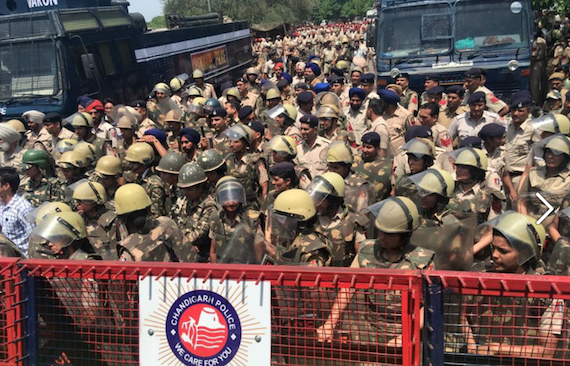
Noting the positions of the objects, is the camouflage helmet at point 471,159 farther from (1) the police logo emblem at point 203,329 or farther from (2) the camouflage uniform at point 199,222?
(1) the police logo emblem at point 203,329

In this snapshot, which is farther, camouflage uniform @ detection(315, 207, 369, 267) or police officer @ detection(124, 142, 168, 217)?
police officer @ detection(124, 142, 168, 217)

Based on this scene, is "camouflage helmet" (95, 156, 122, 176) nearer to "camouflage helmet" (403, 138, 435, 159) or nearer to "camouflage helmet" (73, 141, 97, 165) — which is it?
"camouflage helmet" (73, 141, 97, 165)

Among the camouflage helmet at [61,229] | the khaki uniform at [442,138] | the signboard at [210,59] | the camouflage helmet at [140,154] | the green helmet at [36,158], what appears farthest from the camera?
the signboard at [210,59]

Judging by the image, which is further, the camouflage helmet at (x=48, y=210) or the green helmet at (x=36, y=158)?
the green helmet at (x=36, y=158)

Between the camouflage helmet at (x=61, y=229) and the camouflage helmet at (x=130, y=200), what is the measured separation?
0.41m

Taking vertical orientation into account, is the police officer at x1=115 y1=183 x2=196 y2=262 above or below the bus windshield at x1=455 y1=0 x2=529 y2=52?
below

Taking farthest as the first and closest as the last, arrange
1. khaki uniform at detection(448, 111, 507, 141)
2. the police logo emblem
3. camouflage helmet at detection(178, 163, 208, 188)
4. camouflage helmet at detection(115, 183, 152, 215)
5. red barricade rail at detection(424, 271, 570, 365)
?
khaki uniform at detection(448, 111, 507, 141) < camouflage helmet at detection(178, 163, 208, 188) < camouflage helmet at detection(115, 183, 152, 215) < the police logo emblem < red barricade rail at detection(424, 271, 570, 365)

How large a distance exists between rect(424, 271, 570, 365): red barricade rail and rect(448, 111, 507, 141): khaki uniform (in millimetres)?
4967

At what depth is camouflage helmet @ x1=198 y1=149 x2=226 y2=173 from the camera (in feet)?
19.4

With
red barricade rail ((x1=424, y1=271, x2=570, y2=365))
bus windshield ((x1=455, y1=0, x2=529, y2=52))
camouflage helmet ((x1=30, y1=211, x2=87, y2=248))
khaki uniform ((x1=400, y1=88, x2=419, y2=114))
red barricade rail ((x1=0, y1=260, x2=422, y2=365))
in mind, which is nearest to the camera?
red barricade rail ((x1=424, y1=271, x2=570, y2=365))

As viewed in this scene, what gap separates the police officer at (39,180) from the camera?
6.62 m

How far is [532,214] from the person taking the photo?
17.5ft

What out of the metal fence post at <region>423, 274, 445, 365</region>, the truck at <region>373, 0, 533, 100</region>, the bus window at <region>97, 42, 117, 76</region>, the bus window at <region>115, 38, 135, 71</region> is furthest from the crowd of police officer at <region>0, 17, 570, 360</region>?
the bus window at <region>115, 38, 135, 71</region>

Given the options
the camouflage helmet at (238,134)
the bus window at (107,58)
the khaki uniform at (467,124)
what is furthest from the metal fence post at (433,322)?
the bus window at (107,58)
